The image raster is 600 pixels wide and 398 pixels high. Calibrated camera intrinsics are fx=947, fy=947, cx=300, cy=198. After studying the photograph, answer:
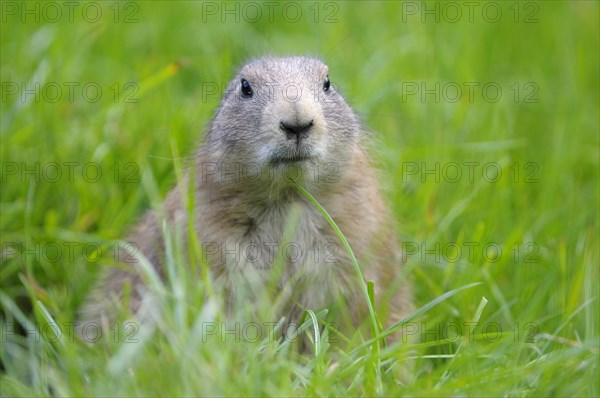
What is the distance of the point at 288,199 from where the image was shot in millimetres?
5969

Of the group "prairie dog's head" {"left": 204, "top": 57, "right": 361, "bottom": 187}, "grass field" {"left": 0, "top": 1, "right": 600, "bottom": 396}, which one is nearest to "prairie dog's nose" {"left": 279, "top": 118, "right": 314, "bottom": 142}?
"prairie dog's head" {"left": 204, "top": 57, "right": 361, "bottom": 187}

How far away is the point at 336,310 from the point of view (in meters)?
5.82

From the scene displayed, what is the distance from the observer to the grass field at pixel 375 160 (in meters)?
4.61

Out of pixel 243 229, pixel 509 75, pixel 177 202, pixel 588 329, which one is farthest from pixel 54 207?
pixel 509 75

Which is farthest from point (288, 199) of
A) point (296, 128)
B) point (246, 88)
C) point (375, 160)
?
point (375, 160)

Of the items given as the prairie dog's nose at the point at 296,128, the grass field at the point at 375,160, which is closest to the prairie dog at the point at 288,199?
the prairie dog's nose at the point at 296,128

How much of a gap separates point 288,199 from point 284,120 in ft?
2.34

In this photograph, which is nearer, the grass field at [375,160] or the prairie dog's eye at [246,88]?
the grass field at [375,160]

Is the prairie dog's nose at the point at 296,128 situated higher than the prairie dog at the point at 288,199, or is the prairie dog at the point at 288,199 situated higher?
the prairie dog's nose at the point at 296,128

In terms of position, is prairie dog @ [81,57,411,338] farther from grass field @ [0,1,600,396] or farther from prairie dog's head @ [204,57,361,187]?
grass field @ [0,1,600,396]

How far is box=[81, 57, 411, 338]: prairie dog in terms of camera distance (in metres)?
5.60

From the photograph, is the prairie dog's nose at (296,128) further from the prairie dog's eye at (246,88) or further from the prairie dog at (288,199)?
the prairie dog's eye at (246,88)

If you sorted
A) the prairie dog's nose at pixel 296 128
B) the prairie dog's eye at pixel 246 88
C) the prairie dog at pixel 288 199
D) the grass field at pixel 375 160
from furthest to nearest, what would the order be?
the prairie dog's eye at pixel 246 88 < the prairie dog at pixel 288 199 < the prairie dog's nose at pixel 296 128 < the grass field at pixel 375 160

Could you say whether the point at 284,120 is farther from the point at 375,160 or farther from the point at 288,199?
the point at 375,160
